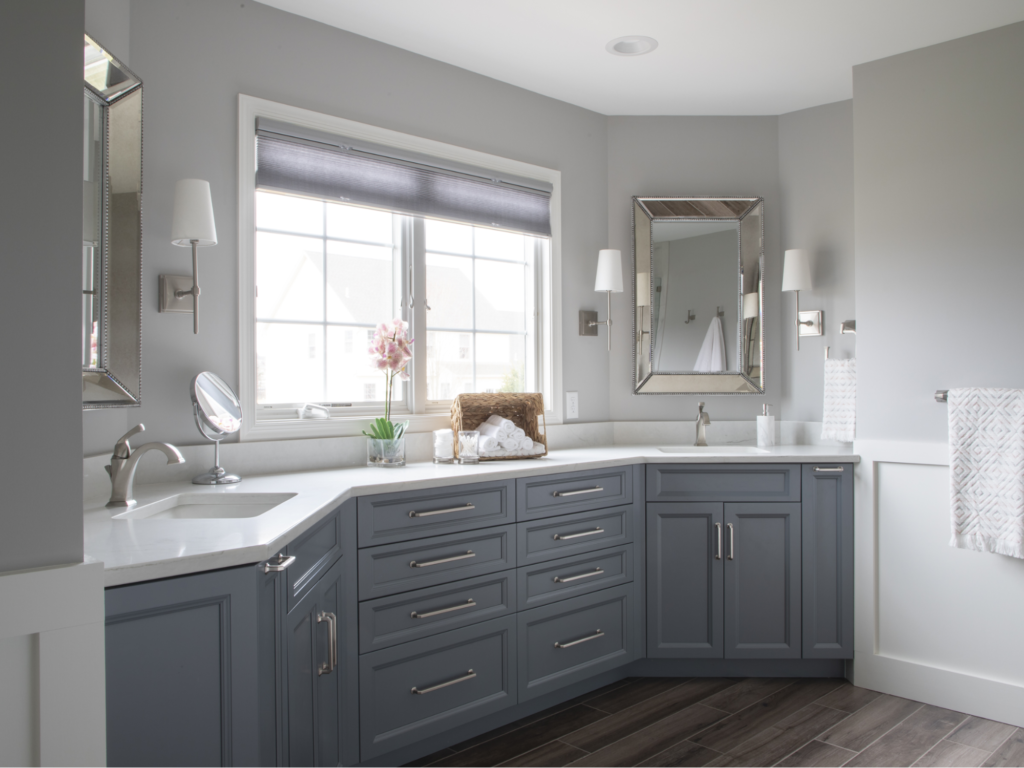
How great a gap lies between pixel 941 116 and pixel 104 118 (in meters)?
2.76

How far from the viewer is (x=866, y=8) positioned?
7.81 ft

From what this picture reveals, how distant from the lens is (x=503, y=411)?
9.20 ft

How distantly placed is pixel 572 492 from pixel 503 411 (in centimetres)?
46

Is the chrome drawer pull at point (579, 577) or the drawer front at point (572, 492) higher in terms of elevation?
the drawer front at point (572, 492)

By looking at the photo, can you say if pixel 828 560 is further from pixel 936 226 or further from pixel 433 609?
pixel 433 609

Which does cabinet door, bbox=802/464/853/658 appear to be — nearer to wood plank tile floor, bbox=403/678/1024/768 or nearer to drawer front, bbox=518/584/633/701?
wood plank tile floor, bbox=403/678/1024/768

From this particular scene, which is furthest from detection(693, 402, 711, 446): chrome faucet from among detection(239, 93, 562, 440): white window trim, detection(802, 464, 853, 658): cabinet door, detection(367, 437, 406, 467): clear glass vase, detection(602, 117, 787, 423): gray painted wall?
detection(367, 437, 406, 467): clear glass vase

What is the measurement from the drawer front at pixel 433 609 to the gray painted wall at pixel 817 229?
1.78 m

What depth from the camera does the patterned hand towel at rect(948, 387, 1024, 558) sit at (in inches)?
90.2

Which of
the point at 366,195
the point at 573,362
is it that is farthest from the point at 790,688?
the point at 366,195

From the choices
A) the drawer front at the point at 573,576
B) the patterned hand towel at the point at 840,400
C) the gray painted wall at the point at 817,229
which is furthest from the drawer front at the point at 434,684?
the gray painted wall at the point at 817,229

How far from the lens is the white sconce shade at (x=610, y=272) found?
3.14m

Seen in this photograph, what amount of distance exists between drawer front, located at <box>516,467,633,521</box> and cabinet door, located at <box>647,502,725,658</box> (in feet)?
0.57

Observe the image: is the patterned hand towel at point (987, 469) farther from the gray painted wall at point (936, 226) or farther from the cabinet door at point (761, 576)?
the cabinet door at point (761, 576)
